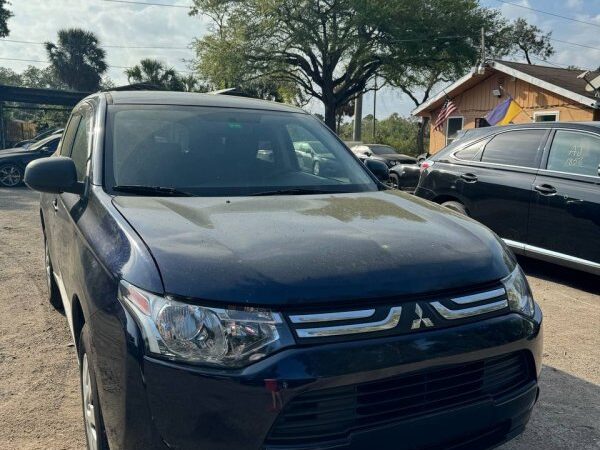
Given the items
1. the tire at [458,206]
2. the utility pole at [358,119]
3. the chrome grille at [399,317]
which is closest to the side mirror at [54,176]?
the chrome grille at [399,317]

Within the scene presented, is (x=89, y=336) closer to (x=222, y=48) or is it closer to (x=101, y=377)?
(x=101, y=377)

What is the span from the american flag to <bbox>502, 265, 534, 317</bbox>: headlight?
17.8m

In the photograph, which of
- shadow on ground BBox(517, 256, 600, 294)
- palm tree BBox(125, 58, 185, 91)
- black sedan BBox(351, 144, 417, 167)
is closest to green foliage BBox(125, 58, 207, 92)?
palm tree BBox(125, 58, 185, 91)

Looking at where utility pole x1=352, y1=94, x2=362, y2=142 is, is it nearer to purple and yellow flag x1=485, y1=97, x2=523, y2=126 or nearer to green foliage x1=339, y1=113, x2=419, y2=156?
green foliage x1=339, y1=113, x2=419, y2=156

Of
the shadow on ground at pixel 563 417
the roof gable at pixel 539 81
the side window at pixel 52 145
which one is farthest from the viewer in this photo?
the roof gable at pixel 539 81

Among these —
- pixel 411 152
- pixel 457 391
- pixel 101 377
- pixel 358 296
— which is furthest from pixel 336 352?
pixel 411 152

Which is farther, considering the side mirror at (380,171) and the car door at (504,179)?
the car door at (504,179)

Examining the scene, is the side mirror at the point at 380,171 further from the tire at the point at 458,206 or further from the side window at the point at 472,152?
the side window at the point at 472,152

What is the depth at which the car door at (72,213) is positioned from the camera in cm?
278

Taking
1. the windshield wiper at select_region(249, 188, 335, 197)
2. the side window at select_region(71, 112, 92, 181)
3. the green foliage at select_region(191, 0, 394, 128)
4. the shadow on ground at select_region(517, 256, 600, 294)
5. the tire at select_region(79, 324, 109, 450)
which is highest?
the green foliage at select_region(191, 0, 394, 128)

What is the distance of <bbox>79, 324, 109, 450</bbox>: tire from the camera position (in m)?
2.15

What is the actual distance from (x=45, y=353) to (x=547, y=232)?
191 inches

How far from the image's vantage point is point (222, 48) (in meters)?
27.4

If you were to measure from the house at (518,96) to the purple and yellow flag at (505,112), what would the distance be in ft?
0.41
